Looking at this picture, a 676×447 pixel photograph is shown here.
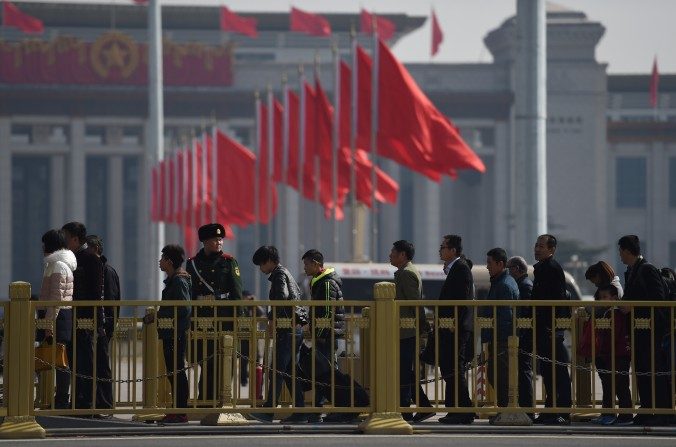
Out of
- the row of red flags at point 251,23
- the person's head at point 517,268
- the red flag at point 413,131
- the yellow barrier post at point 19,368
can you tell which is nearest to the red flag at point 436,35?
the row of red flags at point 251,23

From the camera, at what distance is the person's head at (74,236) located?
13.4 meters

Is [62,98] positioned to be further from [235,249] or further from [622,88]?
[622,88]

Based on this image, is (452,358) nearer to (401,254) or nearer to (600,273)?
(401,254)

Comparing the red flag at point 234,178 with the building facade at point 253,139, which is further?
the building facade at point 253,139

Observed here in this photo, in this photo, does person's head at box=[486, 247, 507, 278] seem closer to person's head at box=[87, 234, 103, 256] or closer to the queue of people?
the queue of people

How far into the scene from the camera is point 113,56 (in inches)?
3076

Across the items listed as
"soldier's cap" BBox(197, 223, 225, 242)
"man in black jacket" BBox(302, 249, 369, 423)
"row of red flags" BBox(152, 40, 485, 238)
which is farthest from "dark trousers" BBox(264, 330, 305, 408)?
"row of red flags" BBox(152, 40, 485, 238)

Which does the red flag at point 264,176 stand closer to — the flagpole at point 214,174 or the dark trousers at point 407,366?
the flagpole at point 214,174

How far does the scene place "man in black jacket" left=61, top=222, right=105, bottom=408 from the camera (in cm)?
1265

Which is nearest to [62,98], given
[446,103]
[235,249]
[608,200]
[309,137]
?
[235,249]

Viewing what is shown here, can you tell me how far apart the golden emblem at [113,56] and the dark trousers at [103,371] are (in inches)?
2596

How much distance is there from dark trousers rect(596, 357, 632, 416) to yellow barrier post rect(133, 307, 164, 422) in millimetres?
3239

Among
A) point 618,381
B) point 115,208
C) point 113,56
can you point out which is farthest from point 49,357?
point 115,208

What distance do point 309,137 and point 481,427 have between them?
80.8ft
